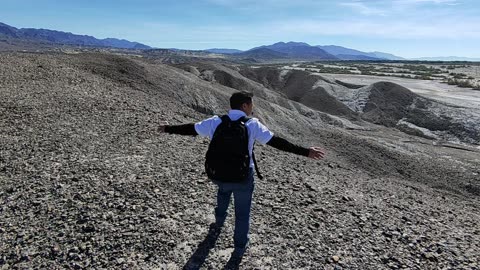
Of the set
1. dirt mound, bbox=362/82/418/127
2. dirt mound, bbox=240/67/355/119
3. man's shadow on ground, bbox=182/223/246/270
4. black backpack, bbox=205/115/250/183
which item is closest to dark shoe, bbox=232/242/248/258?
man's shadow on ground, bbox=182/223/246/270

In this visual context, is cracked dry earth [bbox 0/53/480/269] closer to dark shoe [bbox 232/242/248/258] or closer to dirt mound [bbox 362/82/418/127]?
dark shoe [bbox 232/242/248/258]

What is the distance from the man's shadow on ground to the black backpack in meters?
1.26

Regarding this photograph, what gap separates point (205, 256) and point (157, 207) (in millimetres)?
1448

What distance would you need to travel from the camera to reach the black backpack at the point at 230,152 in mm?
4543

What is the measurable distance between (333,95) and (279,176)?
1276 inches

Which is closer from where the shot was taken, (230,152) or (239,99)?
(230,152)

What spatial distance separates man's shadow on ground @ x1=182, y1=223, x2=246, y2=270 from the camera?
5.11 meters

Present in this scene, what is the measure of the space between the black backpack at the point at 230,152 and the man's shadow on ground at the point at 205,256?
126 centimetres

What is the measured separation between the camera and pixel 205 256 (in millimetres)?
5289

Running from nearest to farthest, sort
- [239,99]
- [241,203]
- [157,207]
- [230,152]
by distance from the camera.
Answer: [230,152] < [239,99] < [241,203] < [157,207]

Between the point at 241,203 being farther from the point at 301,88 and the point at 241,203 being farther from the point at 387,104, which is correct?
the point at 301,88

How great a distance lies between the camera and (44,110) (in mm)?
10922

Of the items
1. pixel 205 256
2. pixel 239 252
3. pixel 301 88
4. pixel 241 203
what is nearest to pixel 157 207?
pixel 205 256

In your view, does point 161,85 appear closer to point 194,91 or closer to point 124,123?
point 194,91
